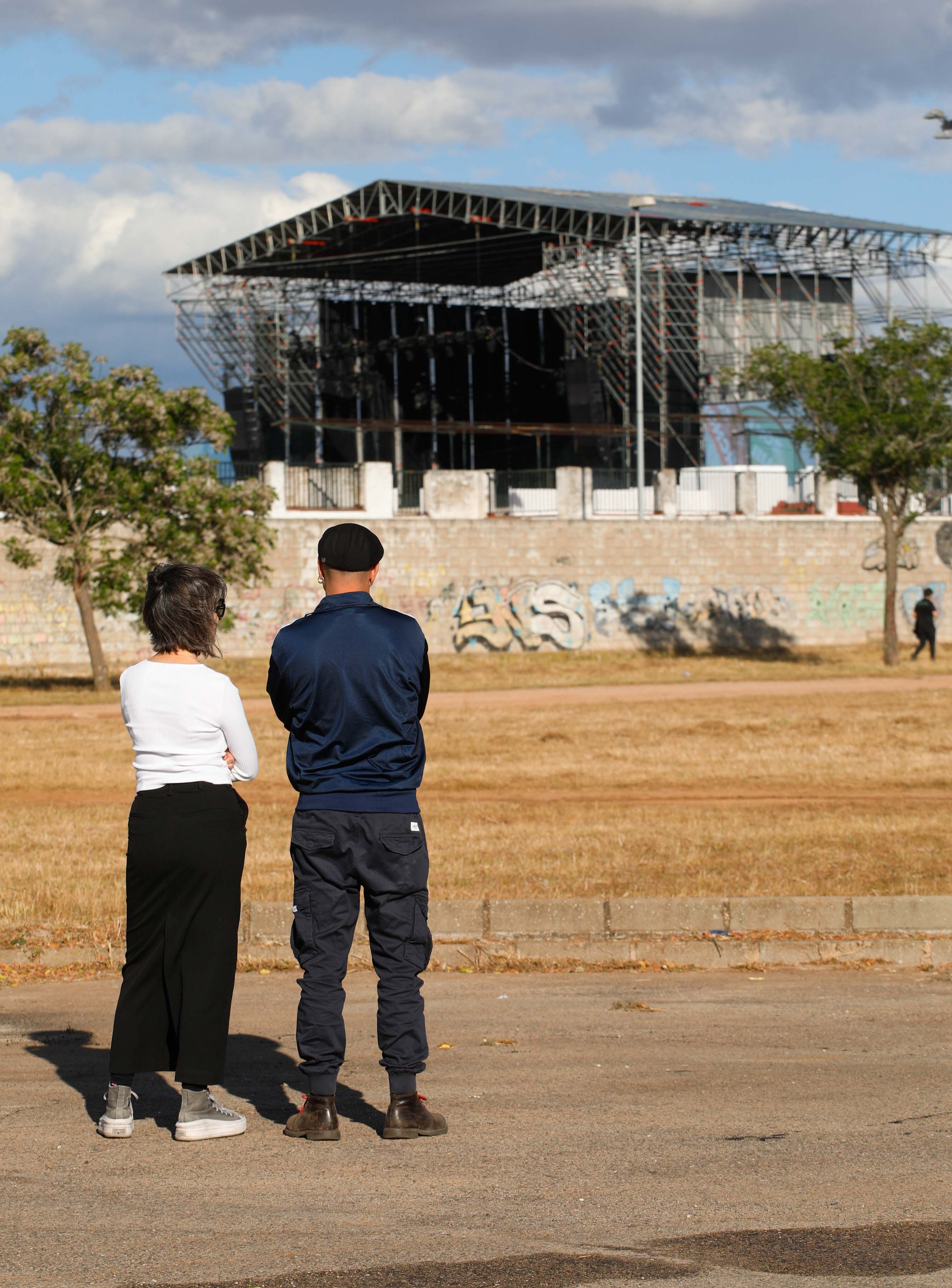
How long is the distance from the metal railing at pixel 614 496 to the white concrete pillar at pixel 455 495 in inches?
119

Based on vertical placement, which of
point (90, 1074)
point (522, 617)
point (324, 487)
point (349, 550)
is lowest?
point (90, 1074)

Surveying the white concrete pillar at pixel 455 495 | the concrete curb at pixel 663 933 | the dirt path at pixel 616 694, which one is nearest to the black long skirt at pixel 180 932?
the concrete curb at pixel 663 933

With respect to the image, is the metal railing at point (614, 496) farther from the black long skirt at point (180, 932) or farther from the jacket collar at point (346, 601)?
the black long skirt at point (180, 932)

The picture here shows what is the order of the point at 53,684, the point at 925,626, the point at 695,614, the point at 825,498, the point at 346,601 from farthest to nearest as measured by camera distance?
the point at 825,498, the point at 695,614, the point at 925,626, the point at 53,684, the point at 346,601

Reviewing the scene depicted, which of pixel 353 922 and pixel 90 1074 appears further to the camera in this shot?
pixel 90 1074

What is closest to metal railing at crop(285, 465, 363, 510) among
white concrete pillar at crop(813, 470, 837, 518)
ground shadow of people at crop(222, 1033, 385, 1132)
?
white concrete pillar at crop(813, 470, 837, 518)

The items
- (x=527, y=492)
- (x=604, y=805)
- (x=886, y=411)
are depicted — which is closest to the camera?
(x=604, y=805)

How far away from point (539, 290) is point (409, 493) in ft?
56.8

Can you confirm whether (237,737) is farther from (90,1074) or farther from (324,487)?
(324,487)

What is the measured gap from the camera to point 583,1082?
17.3 ft

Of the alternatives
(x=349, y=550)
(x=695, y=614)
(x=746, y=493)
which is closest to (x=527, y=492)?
(x=695, y=614)

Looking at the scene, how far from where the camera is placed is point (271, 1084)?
5203mm

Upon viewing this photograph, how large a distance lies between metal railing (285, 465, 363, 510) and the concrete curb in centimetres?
2635

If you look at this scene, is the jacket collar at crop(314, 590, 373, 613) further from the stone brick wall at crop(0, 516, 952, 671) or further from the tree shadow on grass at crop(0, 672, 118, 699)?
the stone brick wall at crop(0, 516, 952, 671)
